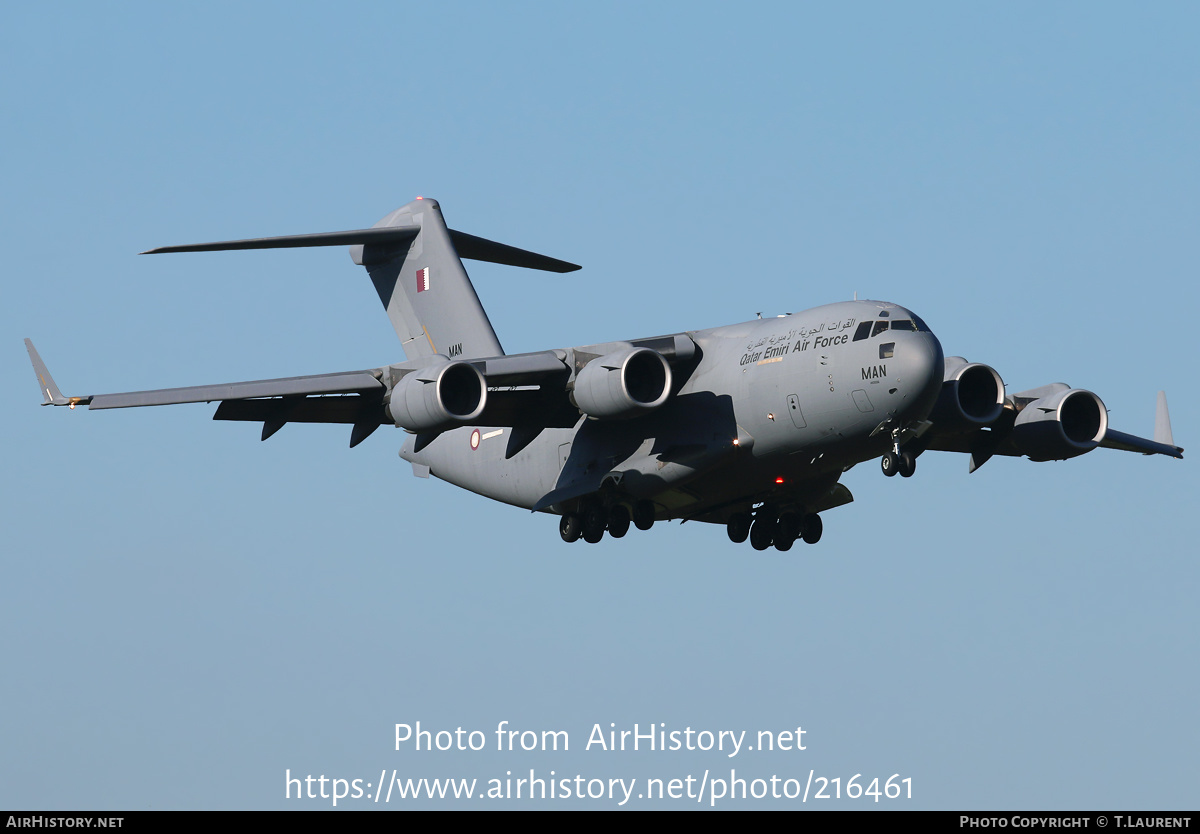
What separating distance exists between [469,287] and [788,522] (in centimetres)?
554

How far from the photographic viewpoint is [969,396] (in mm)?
19516

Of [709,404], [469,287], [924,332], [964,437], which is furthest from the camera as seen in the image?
[469,287]

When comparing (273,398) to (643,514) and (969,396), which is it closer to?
(643,514)

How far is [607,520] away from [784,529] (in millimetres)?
2390

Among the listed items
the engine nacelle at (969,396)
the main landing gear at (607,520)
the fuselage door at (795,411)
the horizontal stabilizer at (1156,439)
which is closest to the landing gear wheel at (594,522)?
the main landing gear at (607,520)

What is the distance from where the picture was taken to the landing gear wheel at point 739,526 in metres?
21.2

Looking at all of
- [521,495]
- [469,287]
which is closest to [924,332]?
[521,495]

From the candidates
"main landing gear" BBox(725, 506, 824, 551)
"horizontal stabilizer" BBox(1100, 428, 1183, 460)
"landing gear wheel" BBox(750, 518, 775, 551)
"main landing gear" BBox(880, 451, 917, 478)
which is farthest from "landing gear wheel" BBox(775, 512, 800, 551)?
"horizontal stabilizer" BBox(1100, 428, 1183, 460)

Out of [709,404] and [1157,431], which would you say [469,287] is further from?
[1157,431]

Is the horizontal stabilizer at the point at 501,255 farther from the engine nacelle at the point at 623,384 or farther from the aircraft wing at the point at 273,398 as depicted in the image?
the engine nacelle at the point at 623,384

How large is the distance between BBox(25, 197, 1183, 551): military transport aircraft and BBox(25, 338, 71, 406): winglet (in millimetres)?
20

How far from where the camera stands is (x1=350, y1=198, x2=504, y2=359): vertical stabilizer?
75.1 feet

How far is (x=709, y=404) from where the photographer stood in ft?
63.0

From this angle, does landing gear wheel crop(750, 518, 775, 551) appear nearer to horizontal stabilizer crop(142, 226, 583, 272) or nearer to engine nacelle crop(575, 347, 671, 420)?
engine nacelle crop(575, 347, 671, 420)
